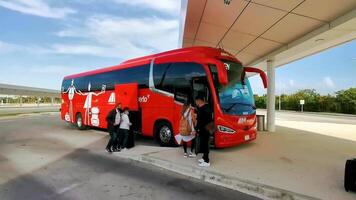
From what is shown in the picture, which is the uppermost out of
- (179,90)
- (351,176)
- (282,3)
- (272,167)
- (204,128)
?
(282,3)

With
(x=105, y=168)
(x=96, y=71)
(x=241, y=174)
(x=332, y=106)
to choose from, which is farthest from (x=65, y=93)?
(x=332, y=106)

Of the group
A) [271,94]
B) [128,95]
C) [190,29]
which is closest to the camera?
[128,95]

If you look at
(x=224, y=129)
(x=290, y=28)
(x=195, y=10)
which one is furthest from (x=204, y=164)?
(x=290, y=28)

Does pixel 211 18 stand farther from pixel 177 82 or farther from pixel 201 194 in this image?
pixel 201 194

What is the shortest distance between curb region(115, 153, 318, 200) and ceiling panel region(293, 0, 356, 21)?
5198mm

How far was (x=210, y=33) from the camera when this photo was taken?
1264cm

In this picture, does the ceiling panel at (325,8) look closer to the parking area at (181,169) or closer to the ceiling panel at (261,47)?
the ceiling panel at (261,47)

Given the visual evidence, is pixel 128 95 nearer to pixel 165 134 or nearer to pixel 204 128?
pixel 165 134

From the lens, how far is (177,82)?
10039 mm

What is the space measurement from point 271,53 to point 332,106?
1786 inches

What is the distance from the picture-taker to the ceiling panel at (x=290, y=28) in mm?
9289

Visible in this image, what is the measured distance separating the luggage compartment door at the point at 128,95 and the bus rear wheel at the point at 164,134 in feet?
4.52

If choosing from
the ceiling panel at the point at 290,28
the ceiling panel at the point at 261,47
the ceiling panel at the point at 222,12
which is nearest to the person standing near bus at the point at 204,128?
the ceiling panel at the point at 222,12

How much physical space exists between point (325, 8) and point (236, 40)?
506 centimetres
